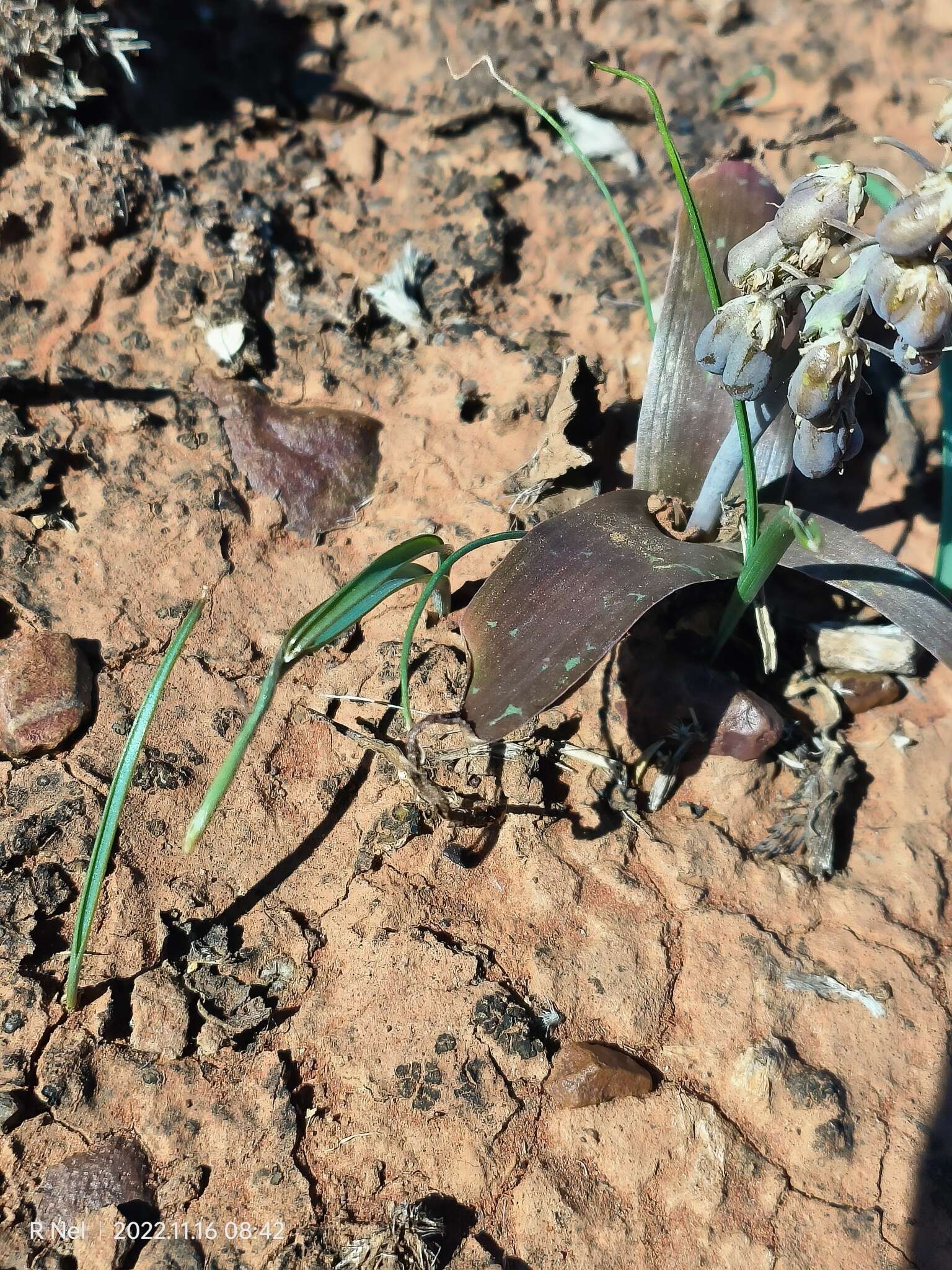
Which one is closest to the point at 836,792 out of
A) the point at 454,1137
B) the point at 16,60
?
the point at 454,1137

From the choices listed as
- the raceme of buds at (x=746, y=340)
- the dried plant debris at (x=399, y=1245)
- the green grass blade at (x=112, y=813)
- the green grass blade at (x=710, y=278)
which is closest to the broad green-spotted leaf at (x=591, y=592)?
the green grass blade at (x=710, y=278)

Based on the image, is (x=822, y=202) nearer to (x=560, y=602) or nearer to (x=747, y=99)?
(x=560, y=602)

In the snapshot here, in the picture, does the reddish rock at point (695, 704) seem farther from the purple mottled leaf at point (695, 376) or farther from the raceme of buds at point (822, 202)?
the raceme of buds at point (822, 202)

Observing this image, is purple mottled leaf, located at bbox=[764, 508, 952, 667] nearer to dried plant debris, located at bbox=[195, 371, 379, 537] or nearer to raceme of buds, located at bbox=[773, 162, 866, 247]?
raceme of buds, located at bbox=[773, 162, 866, 247]

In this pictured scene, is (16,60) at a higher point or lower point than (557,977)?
higher

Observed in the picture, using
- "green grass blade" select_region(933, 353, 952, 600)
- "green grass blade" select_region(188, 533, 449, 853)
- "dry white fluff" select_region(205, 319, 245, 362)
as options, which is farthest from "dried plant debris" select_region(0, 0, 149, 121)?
"green grass blade" select_region(933, 353, 952, 600)

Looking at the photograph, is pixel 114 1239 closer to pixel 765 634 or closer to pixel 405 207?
pixel 765 634

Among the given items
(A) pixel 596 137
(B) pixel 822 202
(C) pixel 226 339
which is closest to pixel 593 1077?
(B) pixel 822 202
